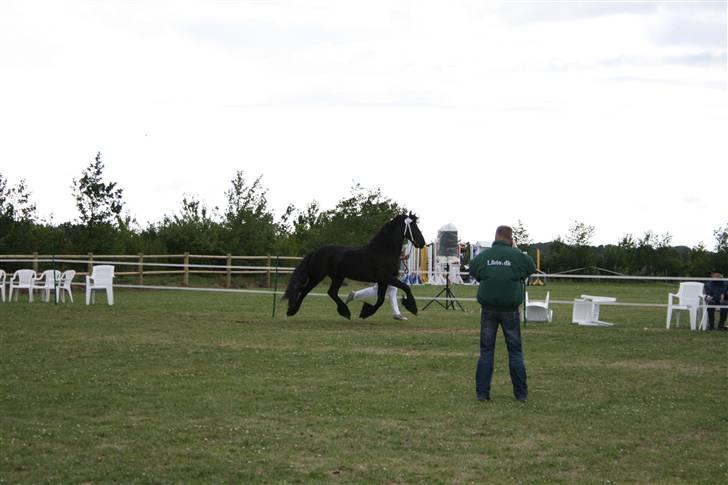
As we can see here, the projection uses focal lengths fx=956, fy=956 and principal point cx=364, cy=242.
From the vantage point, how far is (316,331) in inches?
631

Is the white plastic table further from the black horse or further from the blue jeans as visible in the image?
the blue jeans

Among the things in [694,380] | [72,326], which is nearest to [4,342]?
[72,326]

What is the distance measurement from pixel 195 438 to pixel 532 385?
14.1ft

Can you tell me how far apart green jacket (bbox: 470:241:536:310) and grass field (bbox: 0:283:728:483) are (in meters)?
0.97

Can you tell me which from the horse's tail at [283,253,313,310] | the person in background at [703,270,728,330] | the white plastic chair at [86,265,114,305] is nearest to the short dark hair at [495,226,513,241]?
the horse's tail at [283,253,313,310]

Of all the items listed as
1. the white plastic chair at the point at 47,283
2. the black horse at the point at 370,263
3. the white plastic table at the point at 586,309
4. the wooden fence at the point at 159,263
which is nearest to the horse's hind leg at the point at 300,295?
the black horse at the point at 370,263

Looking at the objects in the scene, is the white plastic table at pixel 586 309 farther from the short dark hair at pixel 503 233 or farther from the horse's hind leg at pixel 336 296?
the short dark hair at pixel 503 233

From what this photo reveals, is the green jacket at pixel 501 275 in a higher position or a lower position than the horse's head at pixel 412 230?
lower

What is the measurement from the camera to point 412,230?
17844 mm

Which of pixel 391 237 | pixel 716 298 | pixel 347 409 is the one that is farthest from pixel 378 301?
pixel 347 409

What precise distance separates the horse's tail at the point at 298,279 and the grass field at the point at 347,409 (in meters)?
2.37

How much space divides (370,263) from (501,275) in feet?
28.0

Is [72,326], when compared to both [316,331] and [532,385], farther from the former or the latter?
[532,385]

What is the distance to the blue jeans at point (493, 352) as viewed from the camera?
9148mm
